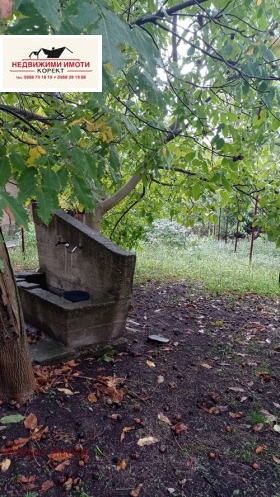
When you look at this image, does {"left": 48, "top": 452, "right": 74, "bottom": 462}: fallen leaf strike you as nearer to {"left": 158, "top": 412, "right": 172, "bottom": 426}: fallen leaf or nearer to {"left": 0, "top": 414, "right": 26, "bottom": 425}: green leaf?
{"left": 0, "top": 414, "right": 26, "bottom": 425}: green leaf

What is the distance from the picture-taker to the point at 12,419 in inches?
90.2

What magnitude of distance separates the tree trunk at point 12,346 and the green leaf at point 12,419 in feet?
0.52

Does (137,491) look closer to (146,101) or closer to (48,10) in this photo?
(48,10)

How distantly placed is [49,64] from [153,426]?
7.58ft

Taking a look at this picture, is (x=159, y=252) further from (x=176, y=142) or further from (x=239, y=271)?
(x=176, y=142)

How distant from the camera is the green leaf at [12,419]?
2.27 meters

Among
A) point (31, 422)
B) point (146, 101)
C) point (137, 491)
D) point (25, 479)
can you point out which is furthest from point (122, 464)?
point (146, 101)

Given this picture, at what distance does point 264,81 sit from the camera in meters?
2.05

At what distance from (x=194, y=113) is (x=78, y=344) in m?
2.23

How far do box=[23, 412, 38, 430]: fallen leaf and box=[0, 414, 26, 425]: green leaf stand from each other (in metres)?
0.04

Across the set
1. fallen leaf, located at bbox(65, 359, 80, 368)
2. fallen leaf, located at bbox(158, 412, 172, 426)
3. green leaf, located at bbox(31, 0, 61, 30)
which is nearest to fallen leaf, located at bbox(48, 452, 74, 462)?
fallen leaf, located at bbox(158, 412, 172, 426)

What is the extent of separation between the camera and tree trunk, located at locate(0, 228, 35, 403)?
7.50ft

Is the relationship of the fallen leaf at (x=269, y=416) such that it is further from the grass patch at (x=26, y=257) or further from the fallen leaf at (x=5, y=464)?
the grass patch at (x=26, y=257)

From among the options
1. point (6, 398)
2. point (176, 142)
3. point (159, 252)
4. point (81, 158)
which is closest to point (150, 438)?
point (6, 398)
